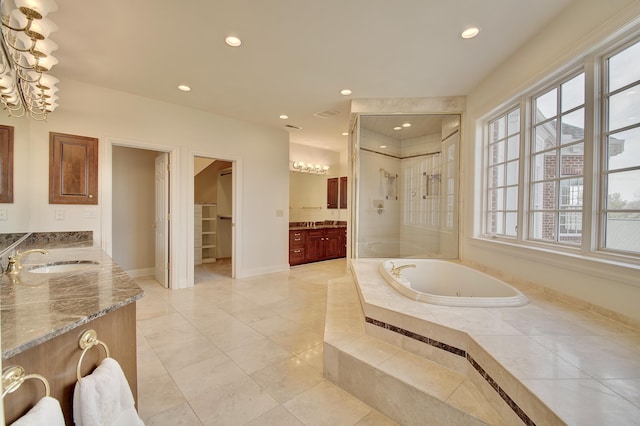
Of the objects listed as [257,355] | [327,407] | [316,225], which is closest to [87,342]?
[327,407]

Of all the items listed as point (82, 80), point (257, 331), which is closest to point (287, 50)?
point (82, 80)

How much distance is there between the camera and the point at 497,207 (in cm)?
295

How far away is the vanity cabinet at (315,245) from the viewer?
5254 millimetres

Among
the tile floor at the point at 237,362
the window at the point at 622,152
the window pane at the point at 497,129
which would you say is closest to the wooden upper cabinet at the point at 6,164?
the tile floor at the point at 237,362

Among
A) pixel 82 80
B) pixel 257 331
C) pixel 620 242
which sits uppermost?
pixel 82 80

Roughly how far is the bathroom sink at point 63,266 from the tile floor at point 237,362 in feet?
2.70

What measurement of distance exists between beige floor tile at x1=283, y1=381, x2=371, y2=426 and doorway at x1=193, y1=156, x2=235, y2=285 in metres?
3.90

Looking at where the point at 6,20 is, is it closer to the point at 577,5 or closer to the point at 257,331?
the point at 257,331

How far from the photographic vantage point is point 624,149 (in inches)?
66.6

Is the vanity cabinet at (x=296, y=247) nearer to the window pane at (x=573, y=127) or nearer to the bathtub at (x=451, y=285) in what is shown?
the bathtub at (x=451, y=285)

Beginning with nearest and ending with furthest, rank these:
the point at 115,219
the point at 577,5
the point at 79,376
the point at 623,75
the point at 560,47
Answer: the point at 79,376 → the point at 623,75 → the point at 577,5 → the point at 560,47 → the point at 115,219

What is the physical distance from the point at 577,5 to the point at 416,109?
1688mm

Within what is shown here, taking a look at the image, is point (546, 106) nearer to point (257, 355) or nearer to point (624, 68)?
point (624, 68)

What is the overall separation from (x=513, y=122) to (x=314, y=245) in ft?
12.7
